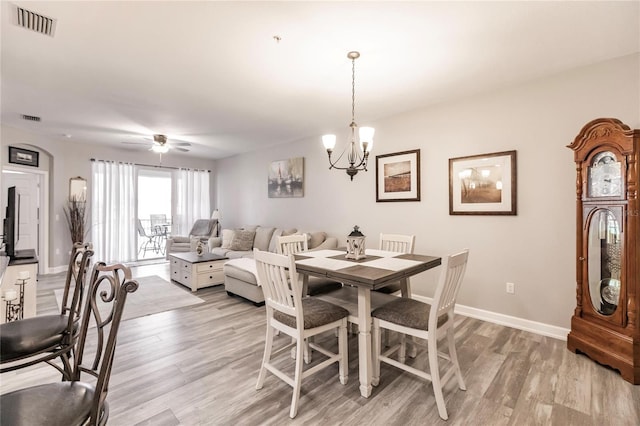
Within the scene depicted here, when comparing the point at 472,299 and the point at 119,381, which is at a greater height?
the point at 472,299

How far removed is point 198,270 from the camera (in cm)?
453

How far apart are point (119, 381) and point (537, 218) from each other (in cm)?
400

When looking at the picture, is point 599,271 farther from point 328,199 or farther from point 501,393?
point 328,199

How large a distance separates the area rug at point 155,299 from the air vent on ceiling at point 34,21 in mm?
2852

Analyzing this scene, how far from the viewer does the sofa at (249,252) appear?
3.80m

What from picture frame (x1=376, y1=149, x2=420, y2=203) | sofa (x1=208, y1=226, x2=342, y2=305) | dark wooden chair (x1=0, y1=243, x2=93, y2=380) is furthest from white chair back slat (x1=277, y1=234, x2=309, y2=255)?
dark wooden chair (x1=0, y1=243, x2=93, y2=380)

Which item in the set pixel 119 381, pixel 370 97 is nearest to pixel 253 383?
pixel 119 381

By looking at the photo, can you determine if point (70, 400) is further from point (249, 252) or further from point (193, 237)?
point (193, 237)

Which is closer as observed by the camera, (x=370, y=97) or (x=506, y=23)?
(x=506, y=23)

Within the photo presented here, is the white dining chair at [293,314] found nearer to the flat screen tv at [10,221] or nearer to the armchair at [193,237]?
the flat screen tv at [10,221]

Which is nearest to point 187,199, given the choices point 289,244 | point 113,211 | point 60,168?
point 113,211

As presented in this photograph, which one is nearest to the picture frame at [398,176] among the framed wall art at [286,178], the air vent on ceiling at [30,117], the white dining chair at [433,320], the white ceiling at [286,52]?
the white ceiling at [286,52]

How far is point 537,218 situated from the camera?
3.02 m

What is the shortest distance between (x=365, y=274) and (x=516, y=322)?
2.26m
